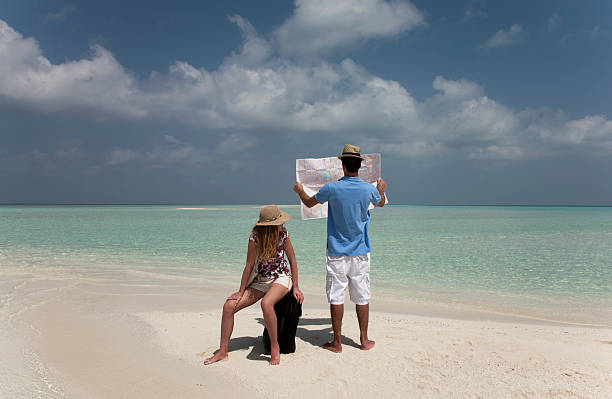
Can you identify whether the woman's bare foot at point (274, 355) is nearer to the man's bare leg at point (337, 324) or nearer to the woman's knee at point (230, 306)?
the woman's knee at point (230, 306)

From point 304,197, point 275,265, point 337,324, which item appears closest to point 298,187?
point 304,197

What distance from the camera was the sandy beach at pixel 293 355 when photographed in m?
3.36

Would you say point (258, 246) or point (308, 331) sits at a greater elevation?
point (258, 246)

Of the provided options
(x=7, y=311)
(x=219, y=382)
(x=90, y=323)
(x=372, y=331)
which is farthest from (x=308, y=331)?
(x=7, y=311)

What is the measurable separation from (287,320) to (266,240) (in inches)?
35.5

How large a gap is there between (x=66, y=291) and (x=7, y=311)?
A: 5.35 ft

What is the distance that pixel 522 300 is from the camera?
7430 millimetres

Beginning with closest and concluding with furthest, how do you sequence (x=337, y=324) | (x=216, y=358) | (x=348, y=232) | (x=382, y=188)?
(x=216, y=358) < (x=348, y=232) < (x=337, y=324) < (x=382, y=188)

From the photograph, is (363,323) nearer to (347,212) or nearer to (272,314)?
(272,314)

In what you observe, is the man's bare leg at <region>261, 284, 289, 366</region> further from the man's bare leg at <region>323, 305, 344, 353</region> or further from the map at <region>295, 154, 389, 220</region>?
the map at <region>295, 154, 389, 220</region>

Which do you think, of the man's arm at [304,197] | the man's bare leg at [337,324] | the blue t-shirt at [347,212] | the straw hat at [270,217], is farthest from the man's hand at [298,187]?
the man's bare leg at [337,324]

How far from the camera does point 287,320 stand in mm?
4098

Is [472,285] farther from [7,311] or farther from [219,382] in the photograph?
[7,311]

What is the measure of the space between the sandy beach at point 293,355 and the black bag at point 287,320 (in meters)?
0.13
